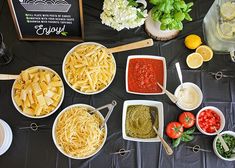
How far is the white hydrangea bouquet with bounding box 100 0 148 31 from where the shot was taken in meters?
1.28

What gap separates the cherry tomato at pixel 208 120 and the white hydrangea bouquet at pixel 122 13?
458 mm

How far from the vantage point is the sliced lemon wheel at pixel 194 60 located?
1442 mm

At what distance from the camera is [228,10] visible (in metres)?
1.38

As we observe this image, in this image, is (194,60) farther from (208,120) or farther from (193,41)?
(208,120)

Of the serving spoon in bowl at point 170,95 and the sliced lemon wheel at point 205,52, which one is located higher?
the sliced lemon wheel at point 205,52

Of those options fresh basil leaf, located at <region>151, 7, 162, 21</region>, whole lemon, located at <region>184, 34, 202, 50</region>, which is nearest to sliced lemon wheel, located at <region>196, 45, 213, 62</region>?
whole lemon, located at <region>184, 34, 202, 50</region>

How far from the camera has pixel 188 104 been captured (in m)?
1.38

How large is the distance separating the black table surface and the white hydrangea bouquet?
15 centimetres

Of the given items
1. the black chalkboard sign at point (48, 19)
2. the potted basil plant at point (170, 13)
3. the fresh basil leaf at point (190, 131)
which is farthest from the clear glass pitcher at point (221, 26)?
the black chalkboard sign at point (48, 19)

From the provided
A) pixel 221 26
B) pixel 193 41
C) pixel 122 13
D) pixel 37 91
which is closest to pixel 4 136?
pixel 37 91

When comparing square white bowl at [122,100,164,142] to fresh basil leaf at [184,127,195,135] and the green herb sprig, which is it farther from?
the green herb sprig

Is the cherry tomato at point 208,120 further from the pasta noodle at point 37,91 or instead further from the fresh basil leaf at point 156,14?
the pasta noodle at point 37,91

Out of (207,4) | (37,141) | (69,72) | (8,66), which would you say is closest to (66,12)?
(69,72)

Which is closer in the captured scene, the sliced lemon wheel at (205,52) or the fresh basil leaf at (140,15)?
the fresh basil leaf at (140,15)
